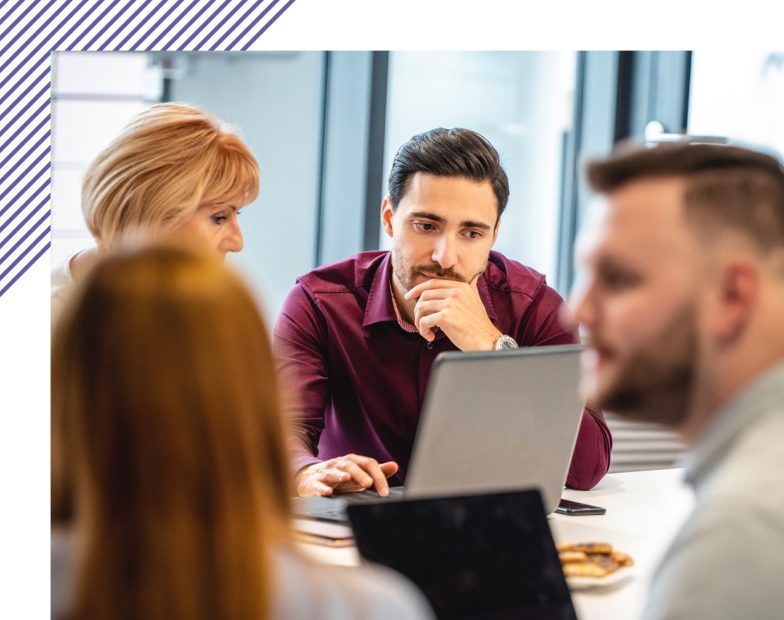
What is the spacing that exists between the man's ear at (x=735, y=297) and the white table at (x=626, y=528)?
0.63ft

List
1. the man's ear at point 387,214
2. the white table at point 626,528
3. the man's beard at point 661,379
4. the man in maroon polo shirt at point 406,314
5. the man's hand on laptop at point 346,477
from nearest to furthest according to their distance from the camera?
the man's beard at point 661,379, the white table at point 626,528, the man's hand on laptop at point 346,477, the man in maroon polo shirt at point 406,314, the man's ear at point 387,214

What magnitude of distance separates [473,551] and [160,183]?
1140 mm

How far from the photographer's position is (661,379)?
116 centimetres

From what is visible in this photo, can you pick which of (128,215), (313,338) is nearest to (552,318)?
(313,338)

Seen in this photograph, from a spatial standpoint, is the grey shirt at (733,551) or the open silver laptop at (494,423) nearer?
the grey shirt at (733,551)

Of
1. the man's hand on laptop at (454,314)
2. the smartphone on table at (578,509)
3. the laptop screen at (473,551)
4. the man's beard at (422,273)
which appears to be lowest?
the smartphone on table at (578,509)

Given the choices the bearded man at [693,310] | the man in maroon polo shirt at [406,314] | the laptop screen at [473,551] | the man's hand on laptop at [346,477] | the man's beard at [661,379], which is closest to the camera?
the bearded man at [693,310]

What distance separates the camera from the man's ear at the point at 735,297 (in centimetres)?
110

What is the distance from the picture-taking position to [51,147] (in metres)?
2.08

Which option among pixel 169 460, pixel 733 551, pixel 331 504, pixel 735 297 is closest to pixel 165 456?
pixel 169 460

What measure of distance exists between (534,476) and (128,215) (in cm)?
97

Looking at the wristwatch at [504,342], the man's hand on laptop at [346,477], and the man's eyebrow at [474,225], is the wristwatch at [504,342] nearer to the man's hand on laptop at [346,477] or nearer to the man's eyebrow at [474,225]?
the man's eyebrow at [474,225]

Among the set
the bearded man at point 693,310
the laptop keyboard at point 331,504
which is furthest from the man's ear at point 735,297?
the laptop keyboard at point 331,504

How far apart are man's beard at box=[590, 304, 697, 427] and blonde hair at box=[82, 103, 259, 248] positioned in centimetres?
121
